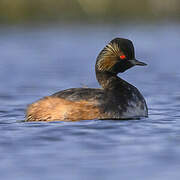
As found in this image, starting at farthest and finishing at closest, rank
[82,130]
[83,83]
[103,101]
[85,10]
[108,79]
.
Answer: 1. [85,10]
2. [83,83]
3. [108,79]
4. [103,101]
5. [82,130]

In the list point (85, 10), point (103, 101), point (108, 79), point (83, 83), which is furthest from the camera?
point (85, 10)

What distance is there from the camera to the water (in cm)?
877

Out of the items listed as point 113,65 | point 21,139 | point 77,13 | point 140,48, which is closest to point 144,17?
point 77,13

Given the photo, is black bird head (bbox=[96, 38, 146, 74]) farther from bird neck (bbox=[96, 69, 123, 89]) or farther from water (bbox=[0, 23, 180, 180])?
water (bbox=[0, 23, 180, 180])

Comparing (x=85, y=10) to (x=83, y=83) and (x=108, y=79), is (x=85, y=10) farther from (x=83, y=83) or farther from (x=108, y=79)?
(x=108, y=79)

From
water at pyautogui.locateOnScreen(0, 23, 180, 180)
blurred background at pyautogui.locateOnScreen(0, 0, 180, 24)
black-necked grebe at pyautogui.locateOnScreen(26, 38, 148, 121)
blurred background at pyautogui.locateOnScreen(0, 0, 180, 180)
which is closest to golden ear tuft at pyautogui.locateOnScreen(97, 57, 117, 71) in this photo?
black-necked grebe at pyautogui.locateOnScreen(26, 38, 148, 121)

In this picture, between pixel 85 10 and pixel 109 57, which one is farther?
pixel 85 10

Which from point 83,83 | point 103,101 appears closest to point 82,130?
point 103,101

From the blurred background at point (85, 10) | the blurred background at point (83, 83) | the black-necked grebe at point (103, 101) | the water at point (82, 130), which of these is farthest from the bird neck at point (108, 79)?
the blurred background at point (85, 10)

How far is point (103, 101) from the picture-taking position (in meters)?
12.1

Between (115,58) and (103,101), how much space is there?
131cm

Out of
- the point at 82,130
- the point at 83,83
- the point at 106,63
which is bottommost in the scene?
the point at 82,130

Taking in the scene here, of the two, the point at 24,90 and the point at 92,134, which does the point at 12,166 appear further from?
the point at 24,90

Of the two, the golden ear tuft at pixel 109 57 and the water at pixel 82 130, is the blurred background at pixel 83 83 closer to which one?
the water at pixel 82 130
